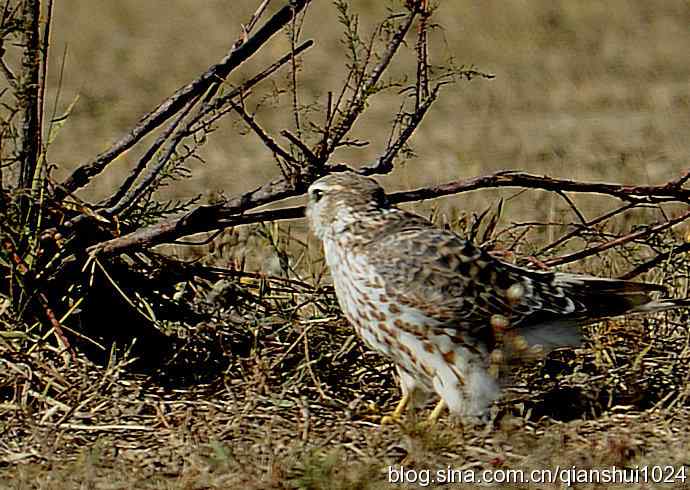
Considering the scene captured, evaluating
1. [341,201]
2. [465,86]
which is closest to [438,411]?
[341,201]

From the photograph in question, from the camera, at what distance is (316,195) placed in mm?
4484

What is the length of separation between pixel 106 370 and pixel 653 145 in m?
6.02

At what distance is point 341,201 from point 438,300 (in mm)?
482

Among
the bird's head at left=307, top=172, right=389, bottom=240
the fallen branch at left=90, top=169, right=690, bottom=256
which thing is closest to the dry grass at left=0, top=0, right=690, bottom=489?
the fallen branch at left=90, top=169, right=690, bottom=256

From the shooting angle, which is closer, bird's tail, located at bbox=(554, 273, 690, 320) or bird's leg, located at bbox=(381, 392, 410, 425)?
bird's leg, located at bbox=(381, 392, 410, 425)

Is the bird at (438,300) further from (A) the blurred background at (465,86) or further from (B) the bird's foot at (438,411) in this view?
(A) the blurred background at (465,86)

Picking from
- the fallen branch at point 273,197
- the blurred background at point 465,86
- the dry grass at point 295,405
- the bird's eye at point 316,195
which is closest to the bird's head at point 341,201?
the bird's eye at point 316,195

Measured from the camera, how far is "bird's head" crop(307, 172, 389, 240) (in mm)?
4398

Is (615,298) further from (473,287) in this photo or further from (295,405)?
(295,405)

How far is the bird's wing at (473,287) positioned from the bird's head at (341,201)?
12 centimetres

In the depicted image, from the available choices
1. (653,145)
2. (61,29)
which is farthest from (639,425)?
(61,29)

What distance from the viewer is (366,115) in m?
11.0

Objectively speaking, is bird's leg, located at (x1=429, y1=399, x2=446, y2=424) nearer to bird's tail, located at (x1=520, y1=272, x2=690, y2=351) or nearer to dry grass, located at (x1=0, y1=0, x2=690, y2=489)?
dry grass, located at (x1=0, y1=0, x2=690, y2=489)

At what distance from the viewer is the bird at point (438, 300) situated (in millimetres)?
4207
